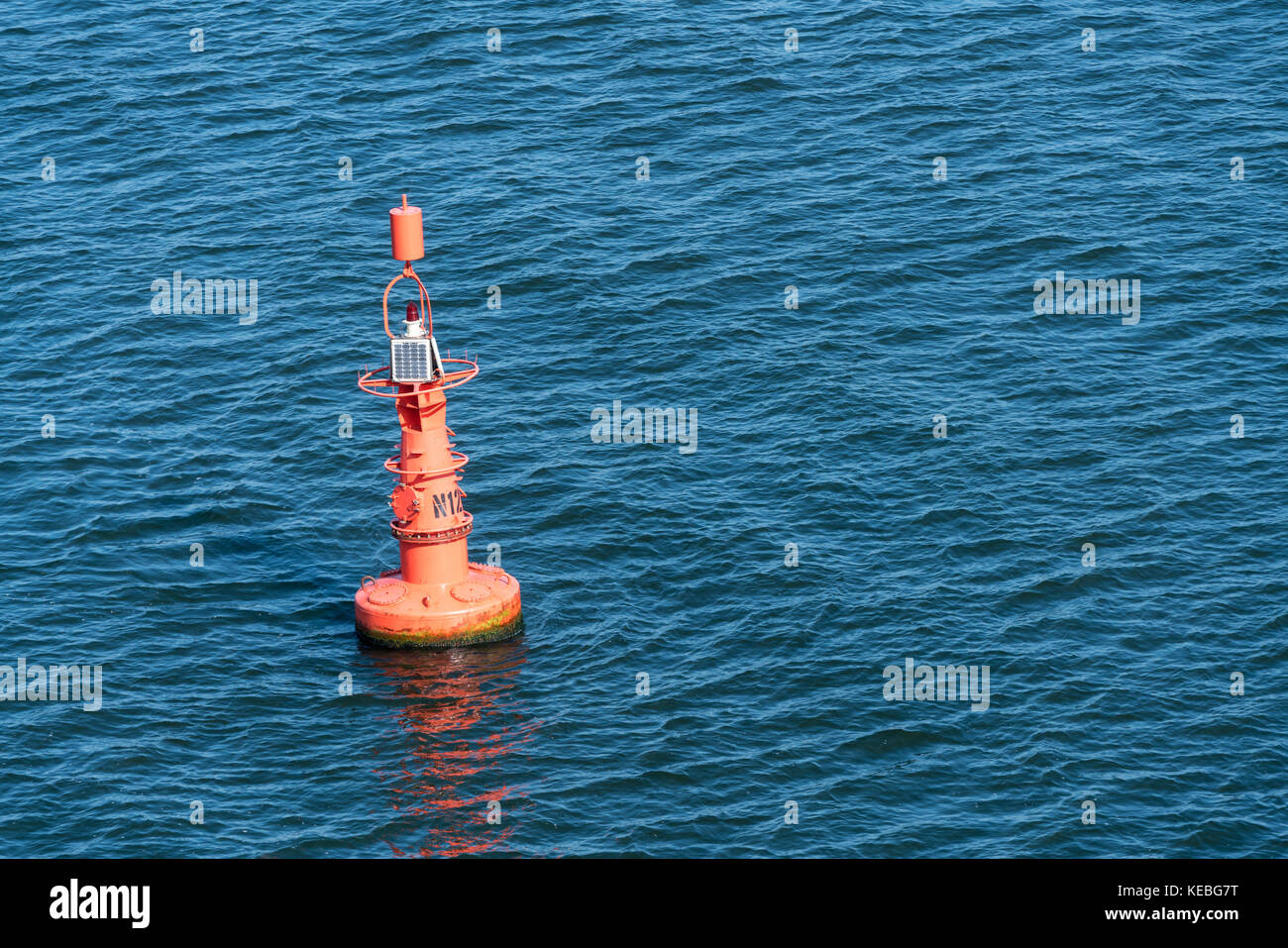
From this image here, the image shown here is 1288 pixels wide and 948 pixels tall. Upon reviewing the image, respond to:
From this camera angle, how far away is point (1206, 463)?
150 ft

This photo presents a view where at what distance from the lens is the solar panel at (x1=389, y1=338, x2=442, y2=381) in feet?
126

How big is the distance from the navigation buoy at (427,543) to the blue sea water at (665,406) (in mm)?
845

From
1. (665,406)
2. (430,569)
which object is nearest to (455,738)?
(430,569)

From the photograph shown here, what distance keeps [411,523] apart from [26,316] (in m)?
19.8

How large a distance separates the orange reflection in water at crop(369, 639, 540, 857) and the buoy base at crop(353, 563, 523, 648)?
29 centimetres

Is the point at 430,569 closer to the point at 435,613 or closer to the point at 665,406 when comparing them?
the point at 435,613

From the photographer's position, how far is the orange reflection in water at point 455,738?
115 ft

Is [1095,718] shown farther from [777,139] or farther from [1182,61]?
[1182,61]

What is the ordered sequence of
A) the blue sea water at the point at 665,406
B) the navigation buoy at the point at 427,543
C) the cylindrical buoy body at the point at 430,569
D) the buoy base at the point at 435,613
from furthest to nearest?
the buoy base at the point at 435,613, the cylindrical buoy body at the point at 430,569, the navigation buoy at the point at 427,543, the blue sea water at the point at 665,406

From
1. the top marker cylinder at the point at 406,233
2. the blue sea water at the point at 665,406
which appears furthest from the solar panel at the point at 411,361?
the blue sea water at the point at 665,406

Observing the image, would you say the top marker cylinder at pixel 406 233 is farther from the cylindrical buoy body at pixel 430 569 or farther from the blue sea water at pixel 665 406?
the blue sea water at pixel 665 406

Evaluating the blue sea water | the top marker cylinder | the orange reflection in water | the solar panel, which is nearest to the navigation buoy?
the solar panel

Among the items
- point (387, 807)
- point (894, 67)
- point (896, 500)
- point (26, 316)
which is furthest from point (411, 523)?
point (894, 67)

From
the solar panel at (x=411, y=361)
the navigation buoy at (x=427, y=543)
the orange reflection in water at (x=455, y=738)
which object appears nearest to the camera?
the orange reflection in water at (x=455, y=738)
